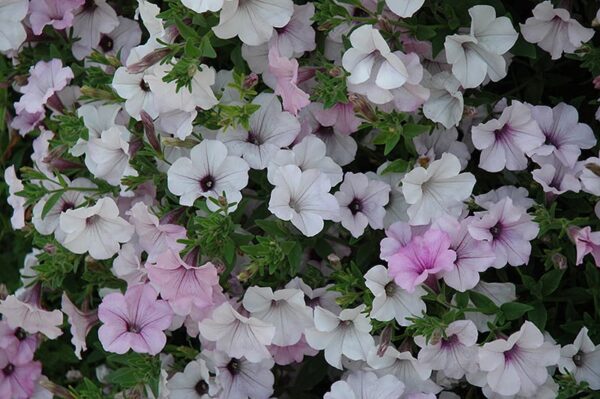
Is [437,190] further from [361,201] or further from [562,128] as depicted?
[562,128]

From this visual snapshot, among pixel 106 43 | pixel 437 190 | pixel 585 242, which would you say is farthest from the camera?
pixel 106 43

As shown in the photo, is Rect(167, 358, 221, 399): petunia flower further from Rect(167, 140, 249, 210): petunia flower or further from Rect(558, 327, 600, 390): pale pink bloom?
Rect(558, 327, 600, 390): pale pink bloom

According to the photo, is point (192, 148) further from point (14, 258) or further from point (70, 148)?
point (14, 258)

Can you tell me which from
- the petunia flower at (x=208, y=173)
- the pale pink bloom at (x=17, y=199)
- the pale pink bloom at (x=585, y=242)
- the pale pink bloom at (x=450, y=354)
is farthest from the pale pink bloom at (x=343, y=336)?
the pale pink bloom at (x=17, y=199)

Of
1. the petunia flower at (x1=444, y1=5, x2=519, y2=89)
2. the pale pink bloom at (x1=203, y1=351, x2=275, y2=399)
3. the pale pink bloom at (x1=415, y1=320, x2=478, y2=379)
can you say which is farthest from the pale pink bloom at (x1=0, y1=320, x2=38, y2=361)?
the petunia flower at (x1=444, y1=5, x2=519, y2=89)

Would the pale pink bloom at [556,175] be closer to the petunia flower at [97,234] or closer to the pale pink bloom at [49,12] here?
the petunia flower at [97,234]

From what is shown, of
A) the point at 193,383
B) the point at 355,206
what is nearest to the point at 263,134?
the point at 355,206
